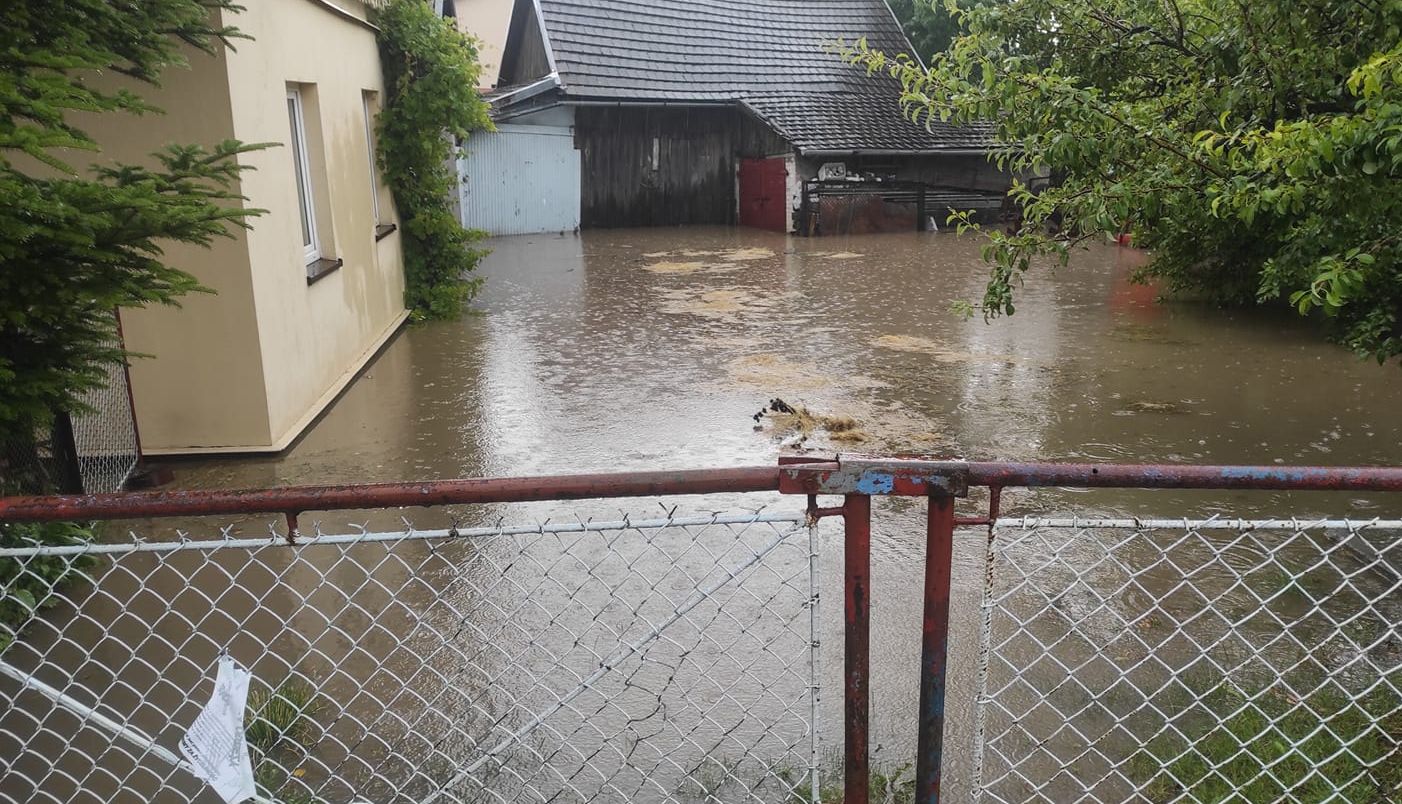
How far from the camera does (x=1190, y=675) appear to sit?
3.55 meters

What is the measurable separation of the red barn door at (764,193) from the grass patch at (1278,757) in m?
17.1

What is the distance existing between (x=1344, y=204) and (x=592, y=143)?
18.6m

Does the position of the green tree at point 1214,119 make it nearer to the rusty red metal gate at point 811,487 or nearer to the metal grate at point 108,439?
the rusty red metal gate at point 811,487

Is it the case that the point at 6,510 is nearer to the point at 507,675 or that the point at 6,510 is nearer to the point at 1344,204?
the point at 507,675

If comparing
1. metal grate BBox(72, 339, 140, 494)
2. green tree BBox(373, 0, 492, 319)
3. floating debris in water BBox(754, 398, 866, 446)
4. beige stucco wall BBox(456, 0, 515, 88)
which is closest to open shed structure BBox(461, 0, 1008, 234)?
beige stucco wall BBox(456, 0, 515, 88)

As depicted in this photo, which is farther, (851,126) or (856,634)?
(851,126)

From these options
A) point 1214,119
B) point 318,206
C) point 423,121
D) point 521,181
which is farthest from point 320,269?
point 521,181

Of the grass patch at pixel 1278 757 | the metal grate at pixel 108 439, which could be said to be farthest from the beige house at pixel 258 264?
the grass patch at pixel 1278 757

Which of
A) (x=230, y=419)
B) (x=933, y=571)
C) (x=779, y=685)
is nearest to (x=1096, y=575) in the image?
(x=779, y=685)

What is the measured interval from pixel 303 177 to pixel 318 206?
0.77 ft

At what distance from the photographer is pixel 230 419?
5.97m

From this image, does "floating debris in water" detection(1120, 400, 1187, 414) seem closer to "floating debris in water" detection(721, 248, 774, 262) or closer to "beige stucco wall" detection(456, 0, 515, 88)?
"floating debris in water" detection(721, 248, 774, 262)

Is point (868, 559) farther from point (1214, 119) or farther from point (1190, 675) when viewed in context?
point (1214, 119)

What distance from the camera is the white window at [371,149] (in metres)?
9.02
